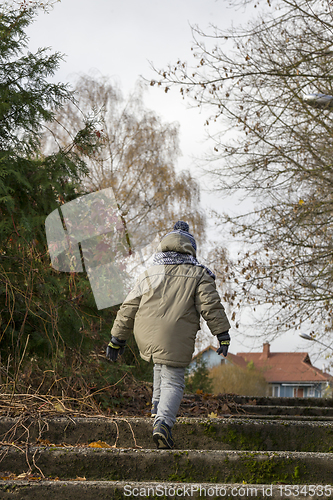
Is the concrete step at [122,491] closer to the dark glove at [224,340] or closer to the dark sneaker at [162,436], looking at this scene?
the dark sneaker at [162,436]

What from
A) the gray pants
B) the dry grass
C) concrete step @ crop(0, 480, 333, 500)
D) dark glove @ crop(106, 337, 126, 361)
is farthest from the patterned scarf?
the dry grass

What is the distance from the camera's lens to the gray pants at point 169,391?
340 cm

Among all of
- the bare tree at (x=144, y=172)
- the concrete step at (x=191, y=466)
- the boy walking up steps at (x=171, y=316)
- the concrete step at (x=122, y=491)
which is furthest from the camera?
the bare tree at (x=144, y=172)

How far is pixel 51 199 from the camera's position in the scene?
18.2 feet

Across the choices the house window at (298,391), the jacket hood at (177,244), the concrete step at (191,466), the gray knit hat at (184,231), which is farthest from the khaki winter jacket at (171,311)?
the house window at (298,391)

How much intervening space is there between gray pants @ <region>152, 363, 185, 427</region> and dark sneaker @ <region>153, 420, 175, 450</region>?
0.06 metres

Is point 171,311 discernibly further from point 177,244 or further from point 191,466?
point 191,466

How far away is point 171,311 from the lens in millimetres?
3701

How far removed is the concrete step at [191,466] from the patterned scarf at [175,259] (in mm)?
1499

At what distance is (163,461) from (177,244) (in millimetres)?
1750

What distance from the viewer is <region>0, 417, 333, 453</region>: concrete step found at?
344 centimetres

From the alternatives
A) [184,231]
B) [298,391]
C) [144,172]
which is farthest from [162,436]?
[298,391]

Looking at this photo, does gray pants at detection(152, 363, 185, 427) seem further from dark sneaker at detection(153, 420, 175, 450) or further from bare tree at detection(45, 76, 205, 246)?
bare tree at detection(45, 76, 205, 246)

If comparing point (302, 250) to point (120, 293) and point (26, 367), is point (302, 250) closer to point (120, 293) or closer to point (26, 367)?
point (120, 293)
